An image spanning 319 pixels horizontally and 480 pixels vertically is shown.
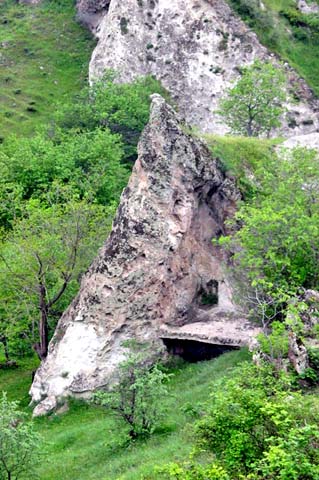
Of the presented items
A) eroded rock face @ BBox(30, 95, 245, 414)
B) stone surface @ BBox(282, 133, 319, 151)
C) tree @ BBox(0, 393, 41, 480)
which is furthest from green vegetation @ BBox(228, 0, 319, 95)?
tree @ BBox(0, 393, 41, 480)

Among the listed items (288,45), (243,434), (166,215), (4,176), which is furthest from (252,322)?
(288,45)

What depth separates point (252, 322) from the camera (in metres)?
28.0

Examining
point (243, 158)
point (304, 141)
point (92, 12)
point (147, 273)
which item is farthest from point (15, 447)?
point (92, 12)

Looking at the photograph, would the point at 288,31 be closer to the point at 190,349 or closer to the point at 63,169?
the point at 63,169

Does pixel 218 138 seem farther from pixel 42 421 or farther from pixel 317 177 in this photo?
pixel 42 421

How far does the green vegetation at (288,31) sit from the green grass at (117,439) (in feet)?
180

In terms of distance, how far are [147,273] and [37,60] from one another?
6685 centimetres

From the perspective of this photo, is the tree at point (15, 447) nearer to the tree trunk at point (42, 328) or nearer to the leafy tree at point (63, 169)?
the tree trunk at point (42, 328)

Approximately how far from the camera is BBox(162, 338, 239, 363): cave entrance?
27.6 metres

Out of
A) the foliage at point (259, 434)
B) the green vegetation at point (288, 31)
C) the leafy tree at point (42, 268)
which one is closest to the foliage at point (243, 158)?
the leafy tree at point (42, 268)

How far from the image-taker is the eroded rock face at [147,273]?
27.1 metres

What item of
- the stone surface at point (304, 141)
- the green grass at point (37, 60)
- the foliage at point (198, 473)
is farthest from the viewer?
the green grass at point (37, 60)

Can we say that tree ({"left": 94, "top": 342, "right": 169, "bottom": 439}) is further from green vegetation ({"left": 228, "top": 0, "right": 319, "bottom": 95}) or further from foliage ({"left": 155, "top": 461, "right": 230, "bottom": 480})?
Answer: green vegetation ({"left": 228, "top": 0, "right": 319, "bottom": 95})

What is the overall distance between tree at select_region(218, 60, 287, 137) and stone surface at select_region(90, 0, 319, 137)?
12.9 metres
